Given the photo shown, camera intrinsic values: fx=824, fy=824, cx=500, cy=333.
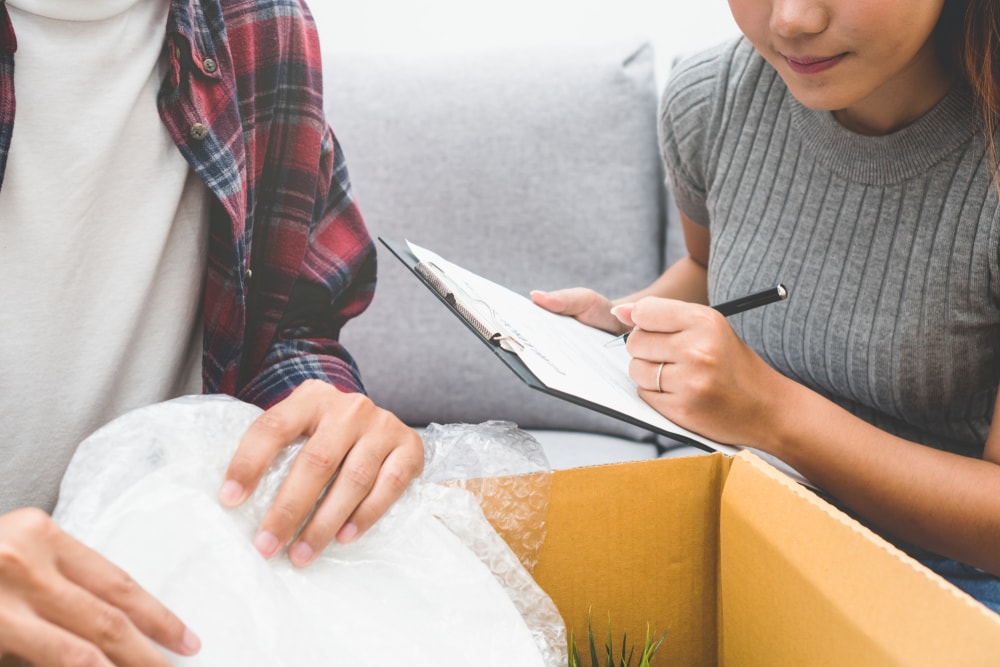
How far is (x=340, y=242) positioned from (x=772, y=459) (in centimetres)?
47

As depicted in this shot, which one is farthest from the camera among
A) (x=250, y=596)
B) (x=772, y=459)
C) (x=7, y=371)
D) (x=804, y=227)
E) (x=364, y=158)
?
(x=364, y=158)

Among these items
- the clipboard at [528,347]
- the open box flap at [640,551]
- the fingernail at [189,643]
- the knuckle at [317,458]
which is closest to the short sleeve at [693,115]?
the clipboard at [528,347]

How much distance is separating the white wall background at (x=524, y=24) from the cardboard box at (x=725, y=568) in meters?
1.21

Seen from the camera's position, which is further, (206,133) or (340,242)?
(340,242)

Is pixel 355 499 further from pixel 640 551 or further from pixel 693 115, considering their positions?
pixel 693 115

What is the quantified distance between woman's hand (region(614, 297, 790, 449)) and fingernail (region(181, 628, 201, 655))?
393 mm

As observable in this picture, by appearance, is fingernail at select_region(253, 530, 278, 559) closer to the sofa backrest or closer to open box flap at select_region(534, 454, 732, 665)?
open box flap at select_region(534, 454, 732, 665)

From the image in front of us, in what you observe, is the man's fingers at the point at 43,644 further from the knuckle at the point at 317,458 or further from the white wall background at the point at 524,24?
the white wall background at the point at 524,24

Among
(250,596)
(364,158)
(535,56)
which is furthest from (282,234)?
(535,56)

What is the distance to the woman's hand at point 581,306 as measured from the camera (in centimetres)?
87

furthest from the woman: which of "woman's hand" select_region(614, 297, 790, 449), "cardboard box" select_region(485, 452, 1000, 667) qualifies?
"cardboard box" select_region(485, 452, 1000, 667)

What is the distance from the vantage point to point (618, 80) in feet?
4.62

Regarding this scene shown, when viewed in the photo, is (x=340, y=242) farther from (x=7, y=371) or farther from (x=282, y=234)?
(x=7, y=371)

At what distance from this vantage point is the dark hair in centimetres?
69
